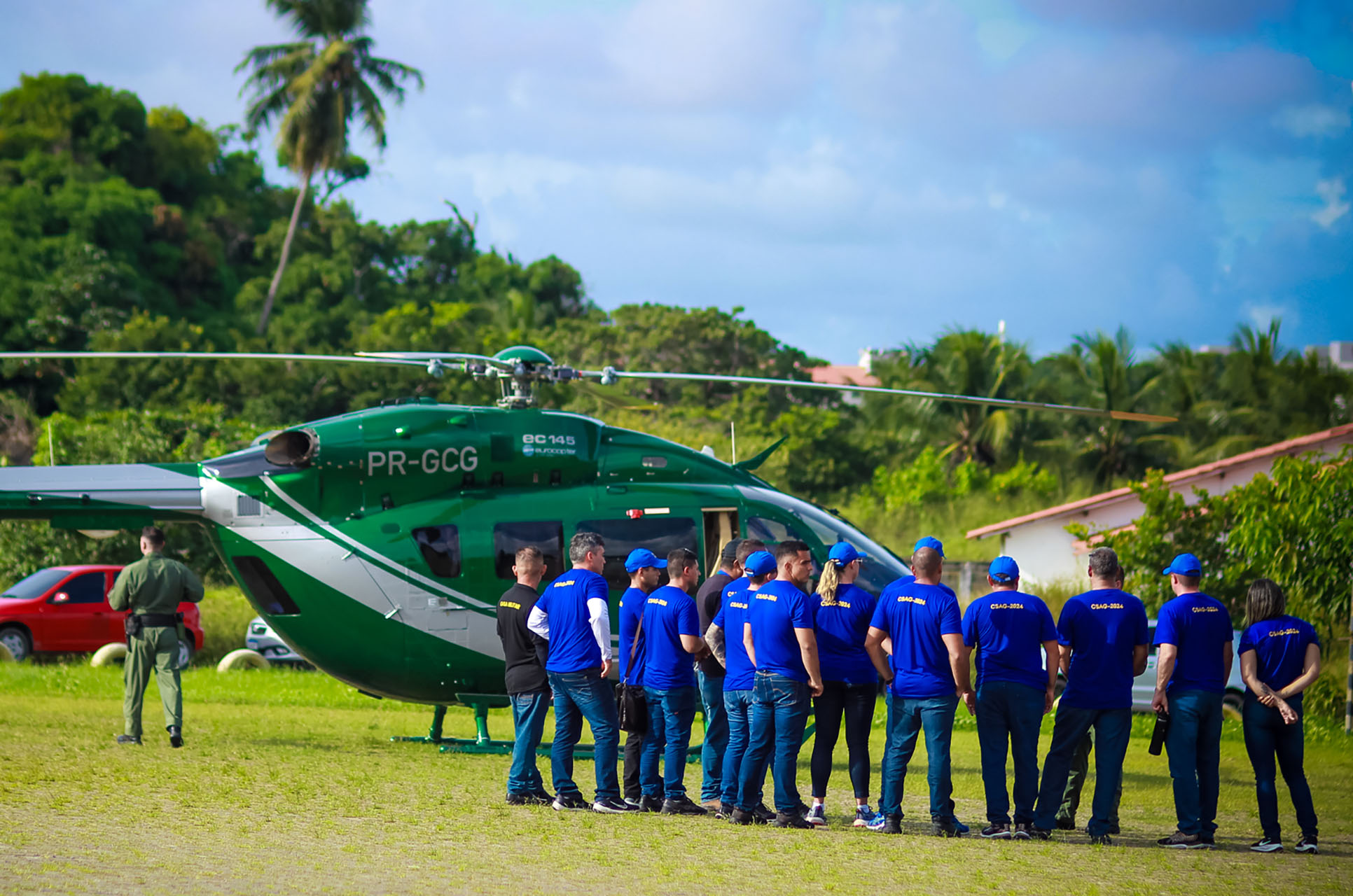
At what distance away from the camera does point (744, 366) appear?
44719mm

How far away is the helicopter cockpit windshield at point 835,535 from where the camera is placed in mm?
11211

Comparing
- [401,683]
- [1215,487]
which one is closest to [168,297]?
[1215,487]

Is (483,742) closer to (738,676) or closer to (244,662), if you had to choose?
(738,676)

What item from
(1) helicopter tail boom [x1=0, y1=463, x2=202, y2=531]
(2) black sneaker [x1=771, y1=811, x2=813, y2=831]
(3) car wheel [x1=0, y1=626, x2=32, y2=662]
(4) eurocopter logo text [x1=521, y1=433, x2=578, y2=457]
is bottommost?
(2) black sneaker [x1=771, y1=811, x2=813, y2=831]

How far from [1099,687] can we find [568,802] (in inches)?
140

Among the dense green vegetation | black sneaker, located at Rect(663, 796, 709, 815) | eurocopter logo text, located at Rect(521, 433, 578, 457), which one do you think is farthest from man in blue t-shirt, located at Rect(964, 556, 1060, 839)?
the dense green vegetation

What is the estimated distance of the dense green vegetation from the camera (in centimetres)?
3753

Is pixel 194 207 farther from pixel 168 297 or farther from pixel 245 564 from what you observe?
pixel 245 564

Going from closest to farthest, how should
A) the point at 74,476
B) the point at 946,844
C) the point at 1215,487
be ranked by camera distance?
the point at 946,844
the point at 74,476
the point at 1215,487

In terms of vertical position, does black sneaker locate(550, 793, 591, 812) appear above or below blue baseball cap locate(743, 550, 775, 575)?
below

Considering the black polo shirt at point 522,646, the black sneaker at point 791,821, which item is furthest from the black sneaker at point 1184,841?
the black polo shirt at point 522,646

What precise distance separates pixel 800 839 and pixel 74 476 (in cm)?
706

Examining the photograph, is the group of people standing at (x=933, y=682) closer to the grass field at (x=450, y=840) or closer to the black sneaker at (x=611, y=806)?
the black sneaker at (x=611, y=806)

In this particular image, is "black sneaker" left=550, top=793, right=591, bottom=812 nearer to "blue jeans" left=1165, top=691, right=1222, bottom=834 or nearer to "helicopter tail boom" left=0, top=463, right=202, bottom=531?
"blue jeans" left=1165, top=691, right=1222, bottom=834
